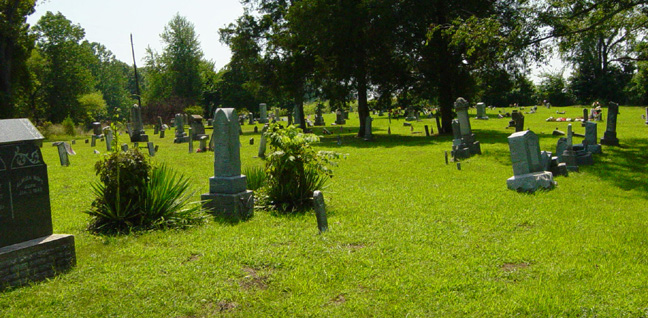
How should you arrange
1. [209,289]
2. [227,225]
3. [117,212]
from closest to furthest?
[209,289] → [117,212] → [227,225]

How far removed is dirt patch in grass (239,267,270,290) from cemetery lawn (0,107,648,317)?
21 millimetres

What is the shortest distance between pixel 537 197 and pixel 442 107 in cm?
1757

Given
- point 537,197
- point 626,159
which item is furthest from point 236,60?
point 537,197

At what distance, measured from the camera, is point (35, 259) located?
5.39 metres

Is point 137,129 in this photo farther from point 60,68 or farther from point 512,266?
point 512,266

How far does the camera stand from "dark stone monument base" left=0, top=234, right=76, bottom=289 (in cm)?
515

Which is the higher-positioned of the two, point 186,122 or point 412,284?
point 186,122

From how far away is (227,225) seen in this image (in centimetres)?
780

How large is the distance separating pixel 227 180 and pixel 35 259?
3473 millimetres

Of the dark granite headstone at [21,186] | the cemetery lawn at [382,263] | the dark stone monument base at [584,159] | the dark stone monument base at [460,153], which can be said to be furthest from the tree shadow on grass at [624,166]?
the dark granite headstone at [21,186]

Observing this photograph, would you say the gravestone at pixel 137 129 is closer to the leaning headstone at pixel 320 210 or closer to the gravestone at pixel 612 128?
the gravestone at pixel 612 128

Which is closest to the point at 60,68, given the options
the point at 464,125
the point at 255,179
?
the point at 464,125

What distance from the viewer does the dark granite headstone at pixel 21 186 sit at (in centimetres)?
524

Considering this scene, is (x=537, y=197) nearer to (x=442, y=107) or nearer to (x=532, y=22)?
(x=532, y=22)
